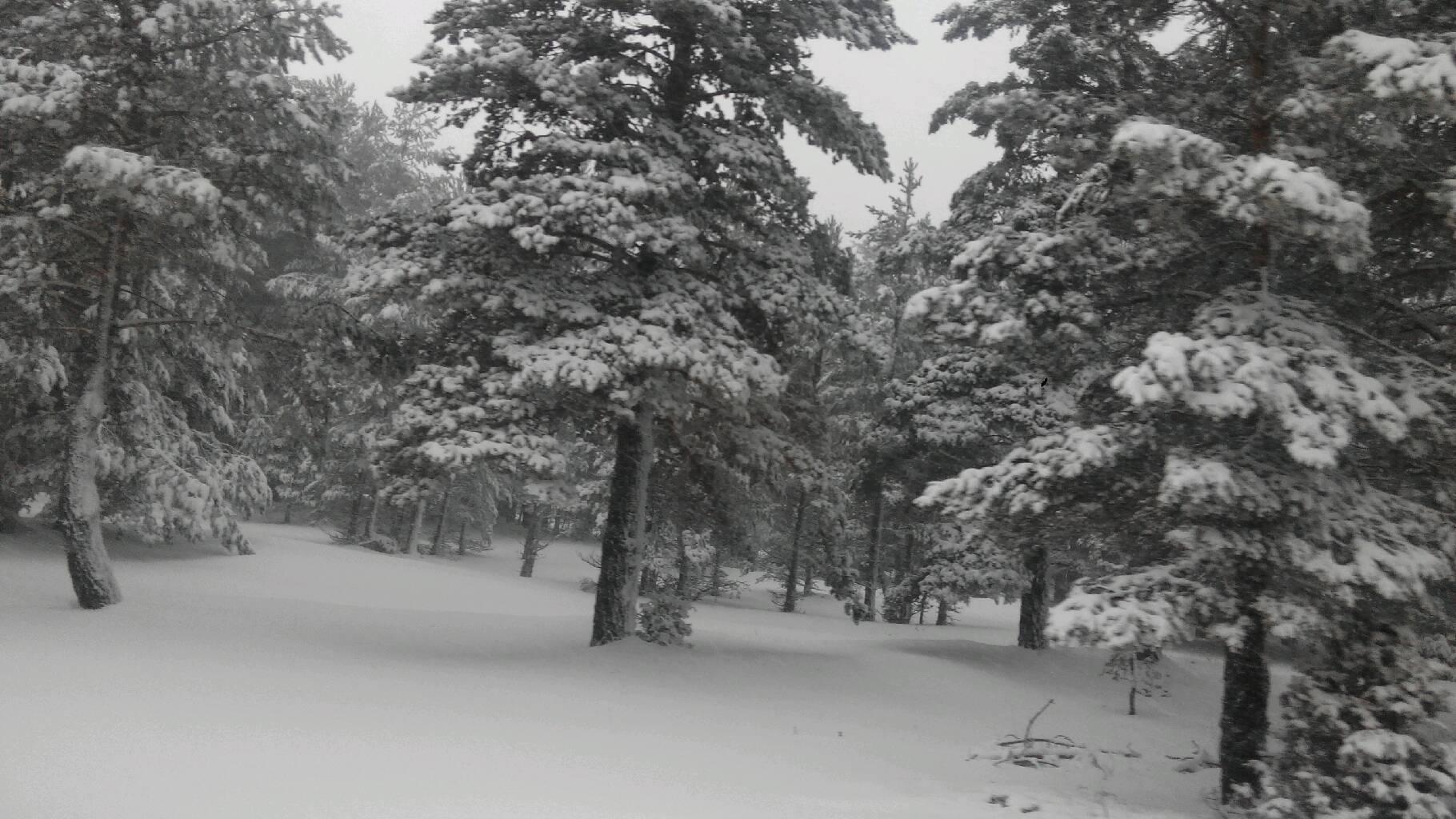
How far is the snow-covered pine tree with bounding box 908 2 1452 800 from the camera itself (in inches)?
221

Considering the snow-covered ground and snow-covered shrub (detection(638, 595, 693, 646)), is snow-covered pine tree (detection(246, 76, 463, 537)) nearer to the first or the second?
the snow-covered ground

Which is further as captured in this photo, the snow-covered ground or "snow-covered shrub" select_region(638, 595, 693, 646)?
"snow-covered shrub" select_region(638, 595, 693, 646)

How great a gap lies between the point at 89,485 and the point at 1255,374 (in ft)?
40.9

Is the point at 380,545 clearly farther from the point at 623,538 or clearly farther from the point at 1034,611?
the point at 1034,611

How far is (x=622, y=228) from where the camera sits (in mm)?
9438

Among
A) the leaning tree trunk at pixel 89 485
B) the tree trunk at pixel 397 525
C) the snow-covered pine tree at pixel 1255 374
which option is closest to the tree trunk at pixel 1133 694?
the snow-covered pine tree at pixel 1255 374

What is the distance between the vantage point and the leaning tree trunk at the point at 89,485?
1089cm

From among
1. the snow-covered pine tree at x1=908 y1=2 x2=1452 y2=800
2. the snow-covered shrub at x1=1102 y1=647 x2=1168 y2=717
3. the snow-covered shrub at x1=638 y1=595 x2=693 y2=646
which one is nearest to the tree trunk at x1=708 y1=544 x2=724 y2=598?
the snow-covered shrub at x1=1102 y1=647 x2=1168 y2=717

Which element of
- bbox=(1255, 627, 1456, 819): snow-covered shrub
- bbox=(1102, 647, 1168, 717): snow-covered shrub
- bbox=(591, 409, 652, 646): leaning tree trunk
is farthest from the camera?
bbox=(1102, 647, 1168, 717): snow-covered shrub

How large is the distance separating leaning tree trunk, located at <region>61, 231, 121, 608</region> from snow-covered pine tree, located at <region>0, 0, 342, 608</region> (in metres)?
0.02

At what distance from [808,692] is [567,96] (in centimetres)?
727

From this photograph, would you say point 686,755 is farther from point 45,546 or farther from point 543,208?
point 45,546

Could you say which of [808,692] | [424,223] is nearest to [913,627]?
[808,692]

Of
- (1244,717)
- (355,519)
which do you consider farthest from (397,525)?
(1244,717)
